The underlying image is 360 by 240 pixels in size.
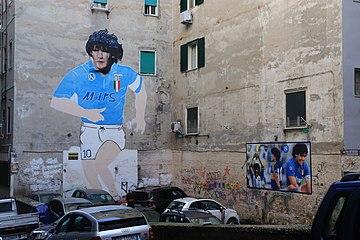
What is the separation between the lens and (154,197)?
872 inches

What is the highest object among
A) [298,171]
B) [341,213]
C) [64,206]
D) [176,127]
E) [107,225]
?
[176,127]

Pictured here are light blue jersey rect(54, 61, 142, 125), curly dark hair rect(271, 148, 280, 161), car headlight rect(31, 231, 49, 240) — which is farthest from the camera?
light blue jersey rect(54, 61, 142, 125)

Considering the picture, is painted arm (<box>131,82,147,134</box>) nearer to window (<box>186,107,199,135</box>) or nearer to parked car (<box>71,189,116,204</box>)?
window (<box>186,107,199,135</box>)

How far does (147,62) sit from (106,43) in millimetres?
2704

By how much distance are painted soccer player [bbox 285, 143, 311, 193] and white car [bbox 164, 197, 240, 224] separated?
2716mm

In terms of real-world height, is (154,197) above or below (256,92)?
below

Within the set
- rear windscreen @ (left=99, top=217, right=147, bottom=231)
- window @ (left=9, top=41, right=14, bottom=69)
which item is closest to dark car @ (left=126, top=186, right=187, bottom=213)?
window @ (left=9, top=41, right=14, bottom=69)

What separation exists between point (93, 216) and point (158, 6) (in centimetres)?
2066

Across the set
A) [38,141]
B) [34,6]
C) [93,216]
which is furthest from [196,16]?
[93,216]

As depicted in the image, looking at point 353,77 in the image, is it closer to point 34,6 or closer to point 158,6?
point 158,6

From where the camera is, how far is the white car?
1856cm

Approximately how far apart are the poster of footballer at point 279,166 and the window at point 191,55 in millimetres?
6568

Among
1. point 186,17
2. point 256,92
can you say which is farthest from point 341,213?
point 186,17

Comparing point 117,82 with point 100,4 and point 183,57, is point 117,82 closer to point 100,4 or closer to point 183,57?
point 183,57
